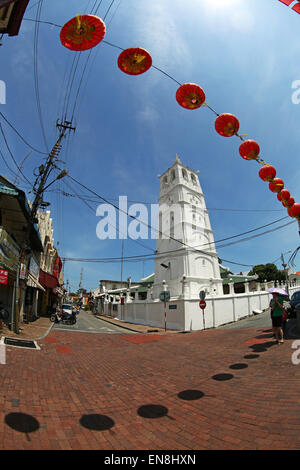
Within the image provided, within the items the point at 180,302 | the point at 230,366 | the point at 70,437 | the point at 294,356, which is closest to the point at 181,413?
the point at 70,437

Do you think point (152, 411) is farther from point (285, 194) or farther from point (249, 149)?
point (285, 194)

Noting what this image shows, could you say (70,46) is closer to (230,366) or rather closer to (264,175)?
(264,175)

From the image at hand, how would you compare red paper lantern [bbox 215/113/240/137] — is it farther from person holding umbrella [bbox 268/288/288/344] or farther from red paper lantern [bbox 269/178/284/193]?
person holding umbrella [bbox 268/288/288/344]

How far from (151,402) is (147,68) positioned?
21.8 ft

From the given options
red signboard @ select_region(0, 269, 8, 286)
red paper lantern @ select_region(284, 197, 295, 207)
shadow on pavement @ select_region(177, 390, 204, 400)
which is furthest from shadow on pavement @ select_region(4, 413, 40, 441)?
→ red paper lantern @ select_region(284, 197, 295, 207)

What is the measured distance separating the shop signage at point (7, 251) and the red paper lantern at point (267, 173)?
10.3 m

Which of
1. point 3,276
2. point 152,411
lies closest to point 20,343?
point 3,276

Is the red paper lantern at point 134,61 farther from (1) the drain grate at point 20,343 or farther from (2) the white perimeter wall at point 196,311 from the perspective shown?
(2) the white perimeter wall at point 196,311

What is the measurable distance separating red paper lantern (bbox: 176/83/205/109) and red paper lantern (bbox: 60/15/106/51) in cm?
199

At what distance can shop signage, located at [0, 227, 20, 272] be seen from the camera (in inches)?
352

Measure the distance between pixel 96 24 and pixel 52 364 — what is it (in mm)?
7926

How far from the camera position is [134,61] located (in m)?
4.20

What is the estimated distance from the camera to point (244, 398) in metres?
3.80

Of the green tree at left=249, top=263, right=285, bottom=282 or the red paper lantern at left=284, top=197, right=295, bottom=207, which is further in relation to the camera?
the green tree at left=249, top=263, right=285, bottom=282
